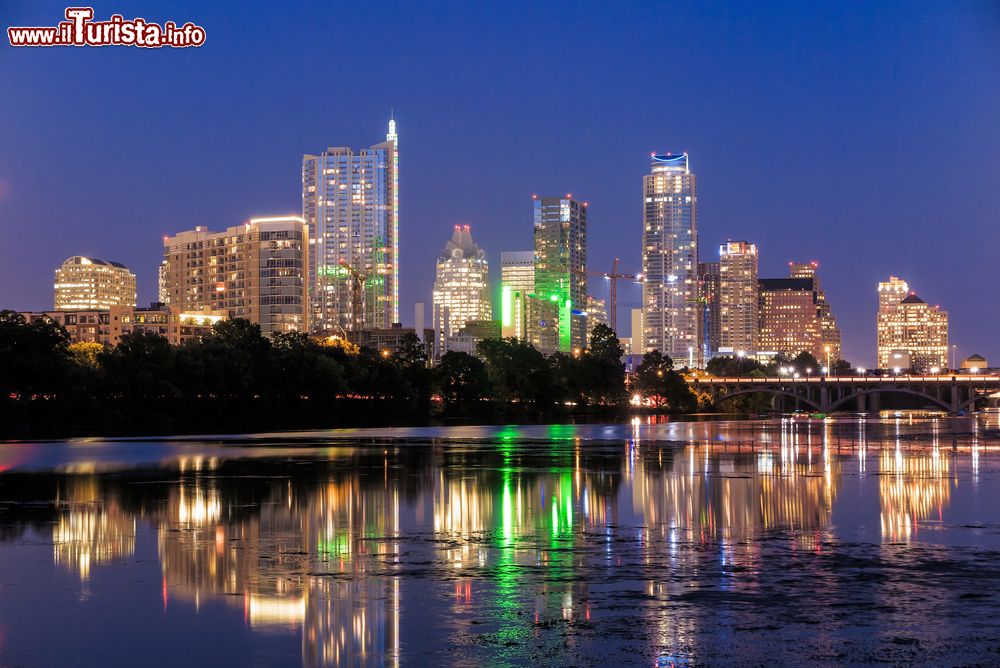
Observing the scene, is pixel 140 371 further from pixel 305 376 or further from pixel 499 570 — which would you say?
pixel 499 570

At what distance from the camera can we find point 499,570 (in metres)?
21.3

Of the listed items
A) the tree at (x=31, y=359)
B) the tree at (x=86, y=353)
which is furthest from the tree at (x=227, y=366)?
the tree at (x=31, y=359)

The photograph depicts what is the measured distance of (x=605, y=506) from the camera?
33156mm

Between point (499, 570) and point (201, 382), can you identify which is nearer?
point (499, 570)

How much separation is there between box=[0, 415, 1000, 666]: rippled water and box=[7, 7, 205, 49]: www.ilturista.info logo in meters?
43.9

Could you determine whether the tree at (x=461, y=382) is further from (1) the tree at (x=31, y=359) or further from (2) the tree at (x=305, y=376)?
(1) the tree at (x=31, y=359)

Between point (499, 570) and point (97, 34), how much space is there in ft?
225

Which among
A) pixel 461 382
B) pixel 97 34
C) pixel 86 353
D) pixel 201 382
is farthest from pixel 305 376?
pixel 97 34

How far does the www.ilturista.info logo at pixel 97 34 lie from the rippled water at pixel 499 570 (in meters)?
43.9

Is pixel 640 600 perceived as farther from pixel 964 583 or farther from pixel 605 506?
pixel 605 506

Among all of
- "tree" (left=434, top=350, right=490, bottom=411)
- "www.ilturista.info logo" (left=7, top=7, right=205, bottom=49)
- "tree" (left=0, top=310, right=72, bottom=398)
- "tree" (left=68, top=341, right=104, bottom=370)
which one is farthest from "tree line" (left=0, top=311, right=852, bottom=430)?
"www.ilturista.info logo" (left=7, top=7, right=205, bottom=49)

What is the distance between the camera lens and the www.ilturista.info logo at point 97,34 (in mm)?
79125

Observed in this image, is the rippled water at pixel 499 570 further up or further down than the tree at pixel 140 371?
further down

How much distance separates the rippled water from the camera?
15.4 m
